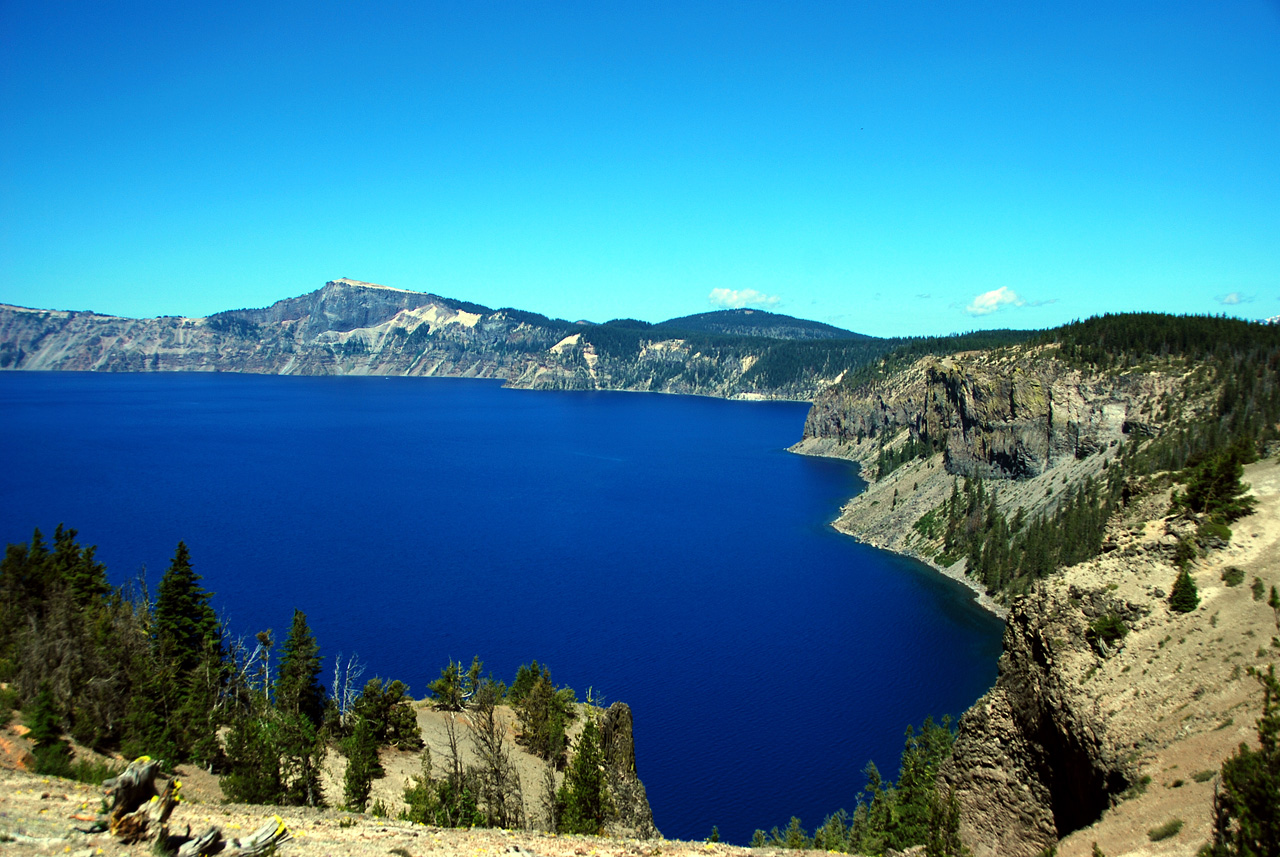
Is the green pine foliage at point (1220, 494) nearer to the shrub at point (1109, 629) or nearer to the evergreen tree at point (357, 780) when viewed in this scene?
the shrub at point (1109, 629)

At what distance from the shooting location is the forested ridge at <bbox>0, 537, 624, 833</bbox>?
30109mm

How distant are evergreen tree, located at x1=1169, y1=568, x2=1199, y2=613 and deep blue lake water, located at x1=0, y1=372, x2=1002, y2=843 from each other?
28135mm

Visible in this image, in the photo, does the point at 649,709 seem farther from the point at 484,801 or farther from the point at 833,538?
the point at 833,538

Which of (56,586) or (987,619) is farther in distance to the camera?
(987,619)

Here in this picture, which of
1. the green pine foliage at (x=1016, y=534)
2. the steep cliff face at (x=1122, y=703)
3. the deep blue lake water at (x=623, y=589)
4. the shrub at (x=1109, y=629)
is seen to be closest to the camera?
the steep cliff face at (x=1122, y=703)

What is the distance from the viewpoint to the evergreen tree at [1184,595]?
76.6 feet

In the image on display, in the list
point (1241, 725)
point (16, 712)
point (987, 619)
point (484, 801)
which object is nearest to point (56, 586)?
point (16, 712)

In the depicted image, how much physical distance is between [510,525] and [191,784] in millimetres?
79191

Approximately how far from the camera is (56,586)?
148ft

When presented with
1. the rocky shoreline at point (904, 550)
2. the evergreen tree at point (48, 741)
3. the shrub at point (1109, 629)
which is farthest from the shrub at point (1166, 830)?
the rocky shoreline at point (904, 550)

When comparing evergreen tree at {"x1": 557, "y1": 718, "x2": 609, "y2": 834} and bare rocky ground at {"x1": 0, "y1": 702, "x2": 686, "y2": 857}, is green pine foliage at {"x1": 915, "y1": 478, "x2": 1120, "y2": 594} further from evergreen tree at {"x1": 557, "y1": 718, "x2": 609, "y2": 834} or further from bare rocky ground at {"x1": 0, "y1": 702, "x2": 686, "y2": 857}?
bare rocky ground at {"x1": 0, "y1": 702, "x2": 686, "y2": 857}

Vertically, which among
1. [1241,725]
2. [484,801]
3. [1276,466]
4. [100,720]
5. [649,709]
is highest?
[1276,466]

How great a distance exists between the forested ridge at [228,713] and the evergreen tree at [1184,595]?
71.0 ft

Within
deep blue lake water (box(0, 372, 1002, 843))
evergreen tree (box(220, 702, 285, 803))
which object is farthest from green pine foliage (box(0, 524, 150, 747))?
→ deep blue lake water (box(0, 372, 1002, 843))
